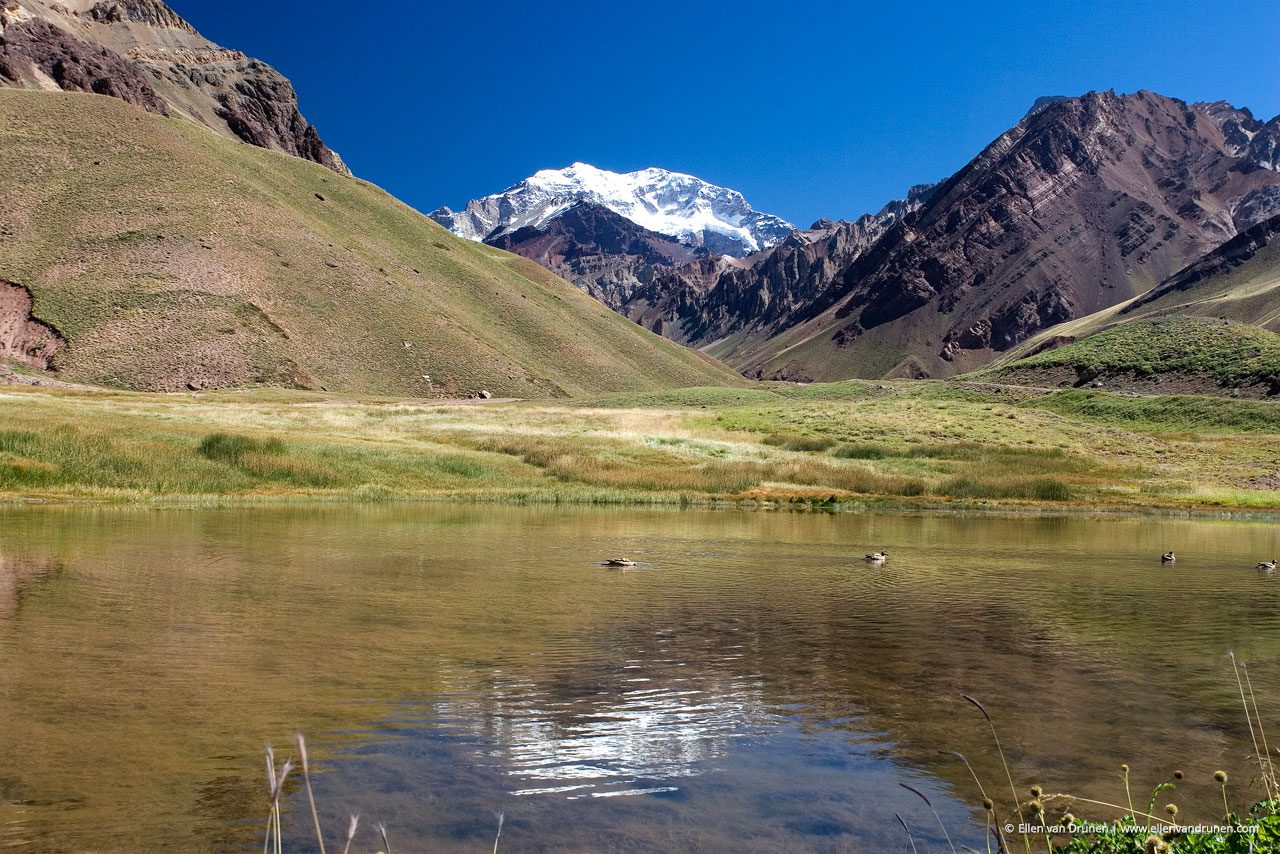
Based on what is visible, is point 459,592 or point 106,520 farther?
point 106,520

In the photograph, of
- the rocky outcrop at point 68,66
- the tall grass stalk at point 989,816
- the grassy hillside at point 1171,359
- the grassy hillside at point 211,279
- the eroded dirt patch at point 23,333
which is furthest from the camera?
the rocky outcrop at point 68,66

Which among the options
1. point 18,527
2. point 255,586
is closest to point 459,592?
point 255,586

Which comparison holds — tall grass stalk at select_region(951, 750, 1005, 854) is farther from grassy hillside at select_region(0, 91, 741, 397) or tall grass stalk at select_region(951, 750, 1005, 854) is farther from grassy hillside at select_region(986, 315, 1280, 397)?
grassy hillside at select_region(0, 91, 741, 397)

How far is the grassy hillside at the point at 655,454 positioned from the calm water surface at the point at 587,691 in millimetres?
17554

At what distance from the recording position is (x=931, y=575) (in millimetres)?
22875

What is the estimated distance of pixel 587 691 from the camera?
460 inches

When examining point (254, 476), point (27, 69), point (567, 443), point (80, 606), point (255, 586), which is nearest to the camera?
point (80, 606)

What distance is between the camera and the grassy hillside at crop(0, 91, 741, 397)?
114375 millimetres

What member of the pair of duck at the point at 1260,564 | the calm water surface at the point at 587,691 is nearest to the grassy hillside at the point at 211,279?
the calm water surface at the point at 587,691

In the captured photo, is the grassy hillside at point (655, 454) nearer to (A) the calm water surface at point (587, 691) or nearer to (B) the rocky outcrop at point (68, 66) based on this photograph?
(A) the calm water surface at point (587, 691)

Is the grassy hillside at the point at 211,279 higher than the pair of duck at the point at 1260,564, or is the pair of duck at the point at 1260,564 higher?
the grassy hillside at the point at 211,279

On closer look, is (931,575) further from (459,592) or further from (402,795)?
(402,795)

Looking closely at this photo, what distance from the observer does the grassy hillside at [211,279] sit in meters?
114

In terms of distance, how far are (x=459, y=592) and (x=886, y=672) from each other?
29.0 ft
